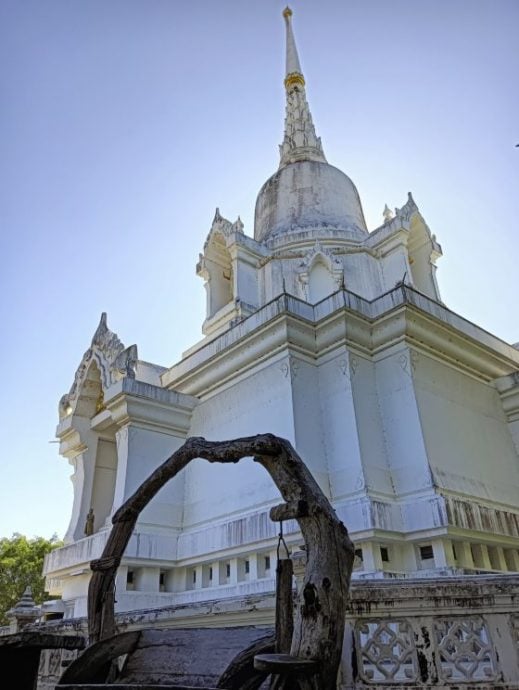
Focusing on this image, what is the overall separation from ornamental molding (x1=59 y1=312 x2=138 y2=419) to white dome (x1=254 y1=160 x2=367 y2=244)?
25.1 ft

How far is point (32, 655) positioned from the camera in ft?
10.9

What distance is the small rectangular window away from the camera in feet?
30.1

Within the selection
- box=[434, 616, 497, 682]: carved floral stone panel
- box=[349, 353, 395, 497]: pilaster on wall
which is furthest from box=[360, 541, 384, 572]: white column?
box=[434, 616, 497, 682]: carved floral stone panel

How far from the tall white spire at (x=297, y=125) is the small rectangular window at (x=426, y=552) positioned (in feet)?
57.8

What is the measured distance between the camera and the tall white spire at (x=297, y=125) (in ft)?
76.9

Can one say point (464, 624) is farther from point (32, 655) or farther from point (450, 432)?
point (450, 432)

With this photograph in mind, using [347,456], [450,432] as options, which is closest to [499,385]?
[450,432]

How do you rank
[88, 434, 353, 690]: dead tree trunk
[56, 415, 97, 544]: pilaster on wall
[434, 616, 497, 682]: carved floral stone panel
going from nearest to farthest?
[88, 434, 353, 690]: dead tree trunk → [434, 616, 497, 682]: carved floral stone panel → [56, 415, 97, 544]: pilaster on wall

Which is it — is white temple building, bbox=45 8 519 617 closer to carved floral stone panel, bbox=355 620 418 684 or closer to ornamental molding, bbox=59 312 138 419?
ornamental molding, bbox=59 312 138 419

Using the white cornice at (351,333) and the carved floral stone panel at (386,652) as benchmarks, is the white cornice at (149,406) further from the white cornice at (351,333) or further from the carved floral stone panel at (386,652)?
the carved floral stone panel at (386,652)

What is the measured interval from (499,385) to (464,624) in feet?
36.0

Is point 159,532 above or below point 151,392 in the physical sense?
below

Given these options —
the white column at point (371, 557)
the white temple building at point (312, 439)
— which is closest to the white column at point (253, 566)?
the white temple building at point (312, 439)

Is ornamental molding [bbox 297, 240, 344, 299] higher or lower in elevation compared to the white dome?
lower
